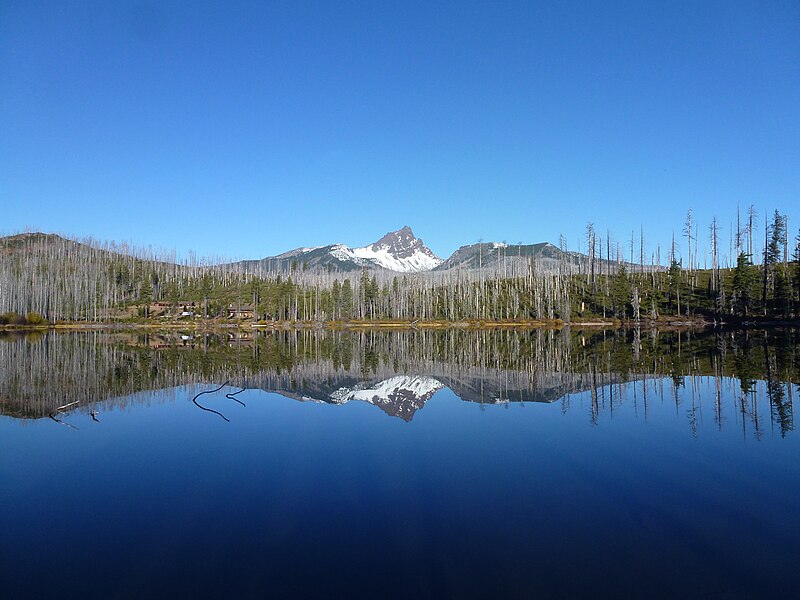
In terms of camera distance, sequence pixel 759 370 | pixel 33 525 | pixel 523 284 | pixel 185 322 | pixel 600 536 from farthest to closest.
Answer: pixel 523 284
pixel 185 322
pixel 759 370
pixel 33 525
pixel 600 536

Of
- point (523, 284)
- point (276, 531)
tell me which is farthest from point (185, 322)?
point (276, 531)

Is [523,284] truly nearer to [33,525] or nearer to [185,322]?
[185,322]

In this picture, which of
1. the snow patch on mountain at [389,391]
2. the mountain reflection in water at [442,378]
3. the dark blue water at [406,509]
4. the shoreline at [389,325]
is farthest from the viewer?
the shoreline at [389,325]

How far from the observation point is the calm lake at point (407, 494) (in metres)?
6.64

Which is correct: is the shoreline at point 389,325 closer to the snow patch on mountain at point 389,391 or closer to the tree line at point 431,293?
the tree line at point 431,293

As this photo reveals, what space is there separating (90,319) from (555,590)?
130618 mm

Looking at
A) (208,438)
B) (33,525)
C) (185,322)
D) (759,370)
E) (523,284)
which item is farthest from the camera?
(523,284)

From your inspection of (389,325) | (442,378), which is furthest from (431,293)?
(442,378)

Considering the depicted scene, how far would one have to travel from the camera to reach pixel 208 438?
48.3ft

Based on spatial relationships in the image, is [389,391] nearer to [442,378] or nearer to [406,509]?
[442,378]

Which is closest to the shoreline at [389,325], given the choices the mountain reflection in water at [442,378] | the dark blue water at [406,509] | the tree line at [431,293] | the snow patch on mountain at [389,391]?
the tree line at [431,293]

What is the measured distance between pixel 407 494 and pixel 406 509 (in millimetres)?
822

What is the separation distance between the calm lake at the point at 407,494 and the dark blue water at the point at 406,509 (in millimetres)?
39

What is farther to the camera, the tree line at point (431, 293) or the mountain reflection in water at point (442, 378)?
the tree line at point (431, 293)
